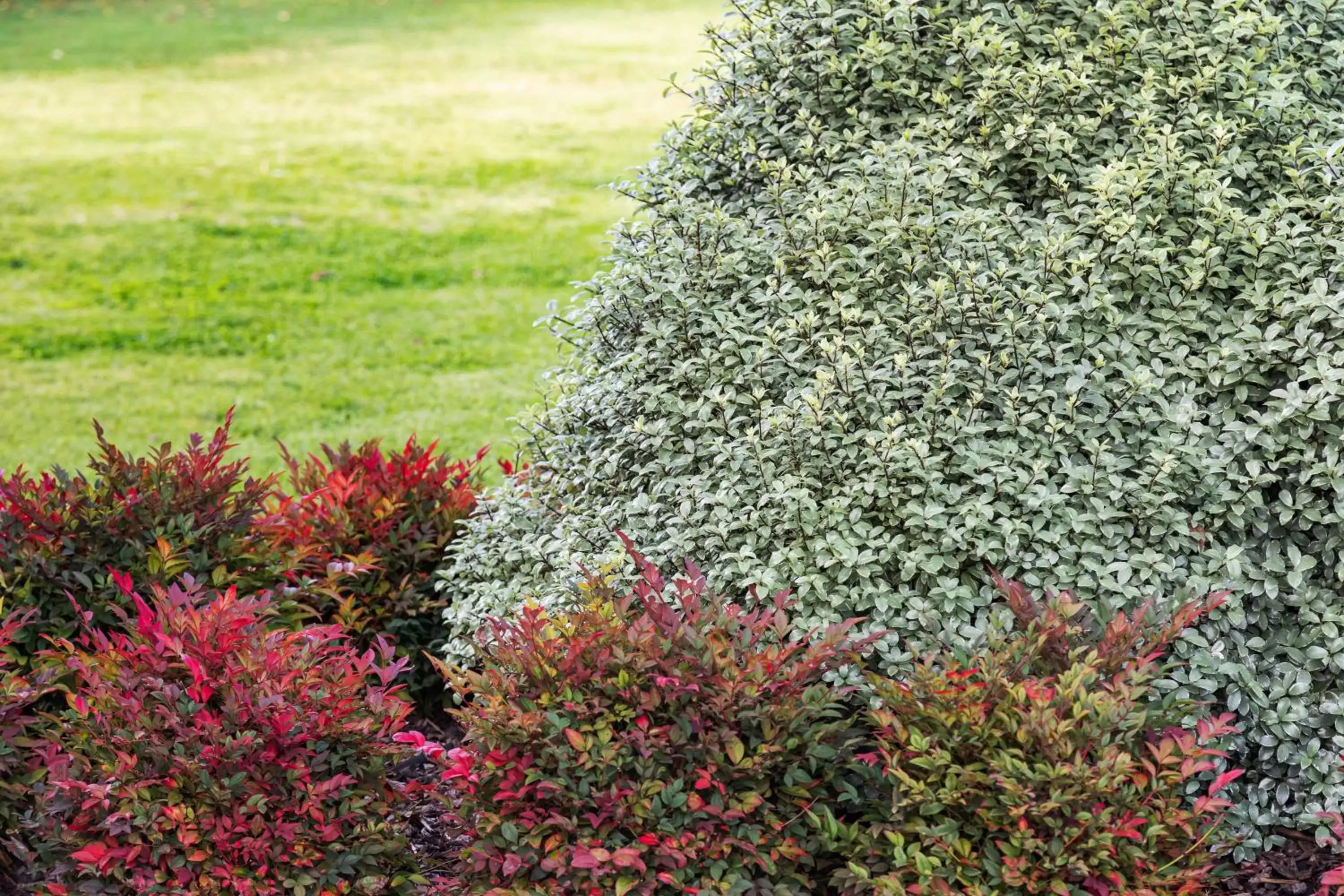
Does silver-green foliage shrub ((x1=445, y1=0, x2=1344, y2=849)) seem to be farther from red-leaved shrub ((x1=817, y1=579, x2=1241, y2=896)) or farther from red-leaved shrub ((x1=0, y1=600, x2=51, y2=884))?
red-leaved shrub ((x1=0, y1=600, x2=51, y2=884))

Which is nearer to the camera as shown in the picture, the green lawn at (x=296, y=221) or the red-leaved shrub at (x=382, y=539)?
the red-leaved shrub at (x=382, y=539)

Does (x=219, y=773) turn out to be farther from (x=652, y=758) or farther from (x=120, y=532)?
(x=120, y=532)

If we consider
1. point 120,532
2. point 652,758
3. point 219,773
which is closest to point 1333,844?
point 652,758

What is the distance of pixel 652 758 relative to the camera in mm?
2842

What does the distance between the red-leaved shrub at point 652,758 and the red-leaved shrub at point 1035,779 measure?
16 cm

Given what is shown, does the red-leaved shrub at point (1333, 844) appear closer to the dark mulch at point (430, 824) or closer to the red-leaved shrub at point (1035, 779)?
the red-leaved shrub at point (1035, 779)

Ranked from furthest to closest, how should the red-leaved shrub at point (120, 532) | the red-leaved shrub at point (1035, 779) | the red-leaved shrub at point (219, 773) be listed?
the red-leaved shrub at point (120, 532), the red-leaved shrub at point (219, 773), the red-leaved shrub at point (1035, 779)

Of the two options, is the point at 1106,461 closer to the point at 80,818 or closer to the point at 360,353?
the point at 80,818

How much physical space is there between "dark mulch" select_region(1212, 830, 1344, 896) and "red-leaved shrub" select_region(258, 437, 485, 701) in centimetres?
242

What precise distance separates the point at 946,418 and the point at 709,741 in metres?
1.06

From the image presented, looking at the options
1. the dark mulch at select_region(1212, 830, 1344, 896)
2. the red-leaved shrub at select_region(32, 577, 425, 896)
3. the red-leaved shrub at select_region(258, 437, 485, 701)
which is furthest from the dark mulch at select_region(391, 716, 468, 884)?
the dark mulch at select_region(1212, 830, 1344, 896)

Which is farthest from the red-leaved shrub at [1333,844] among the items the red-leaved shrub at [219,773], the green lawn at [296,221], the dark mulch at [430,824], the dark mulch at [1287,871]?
the green lawn at [296,221]

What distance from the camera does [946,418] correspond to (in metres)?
3.31

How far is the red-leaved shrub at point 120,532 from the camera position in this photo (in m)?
3.76
